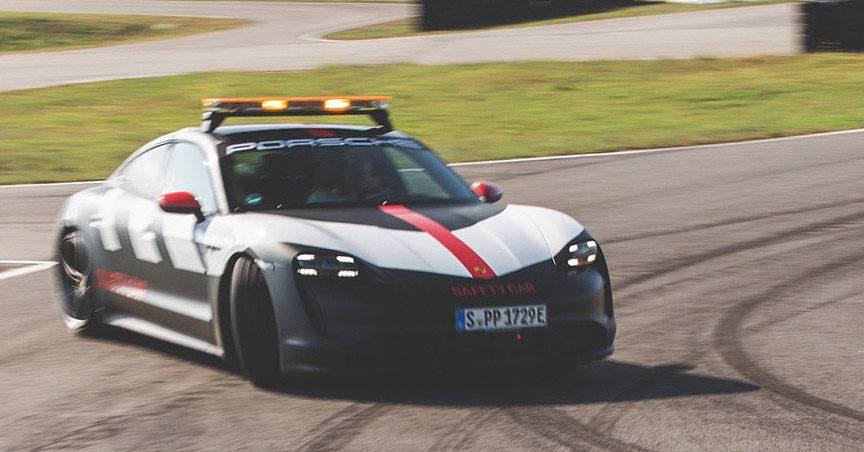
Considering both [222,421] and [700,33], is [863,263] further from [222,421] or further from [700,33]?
[700,33]

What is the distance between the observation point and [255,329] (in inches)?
268

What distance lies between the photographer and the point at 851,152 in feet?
57.8

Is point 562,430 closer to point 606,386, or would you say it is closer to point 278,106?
point 606,386

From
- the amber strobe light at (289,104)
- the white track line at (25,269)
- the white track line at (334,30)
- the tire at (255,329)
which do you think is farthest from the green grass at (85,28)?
the tire at (255,329)

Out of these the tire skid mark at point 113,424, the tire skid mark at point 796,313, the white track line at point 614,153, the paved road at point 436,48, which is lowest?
the paved road at point 436,48

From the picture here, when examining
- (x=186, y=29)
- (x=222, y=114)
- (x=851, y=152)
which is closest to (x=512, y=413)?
(x=222, y=114)

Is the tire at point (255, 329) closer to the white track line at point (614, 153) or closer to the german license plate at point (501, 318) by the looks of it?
the german license plate at point (501, 318)

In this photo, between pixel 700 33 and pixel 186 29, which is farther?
pixel 186 29

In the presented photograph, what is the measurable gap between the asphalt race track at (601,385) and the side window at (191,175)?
81 centimetres

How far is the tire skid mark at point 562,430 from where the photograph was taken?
5671 mm

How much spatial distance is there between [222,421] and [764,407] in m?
2.21

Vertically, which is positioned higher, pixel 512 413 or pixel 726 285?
pixel 512 413

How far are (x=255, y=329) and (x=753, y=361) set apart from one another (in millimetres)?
2359

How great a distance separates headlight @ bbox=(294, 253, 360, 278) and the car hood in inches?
2.0
